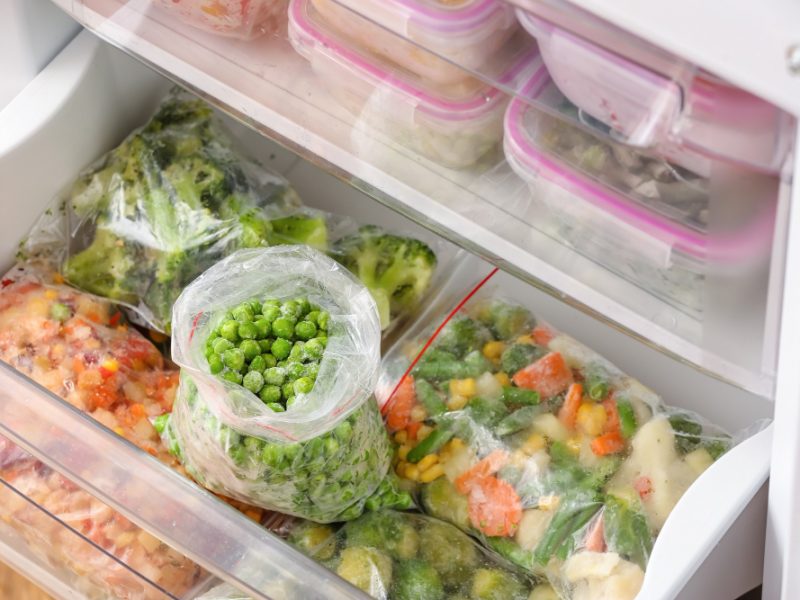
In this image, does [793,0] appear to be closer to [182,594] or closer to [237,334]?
[237,334]

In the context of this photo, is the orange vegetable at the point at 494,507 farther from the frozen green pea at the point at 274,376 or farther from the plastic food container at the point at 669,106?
the plastic food container at the point at 669,106

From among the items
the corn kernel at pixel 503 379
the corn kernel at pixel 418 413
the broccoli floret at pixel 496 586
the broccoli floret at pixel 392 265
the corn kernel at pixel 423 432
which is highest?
the broccoli floret at pixel 392 265

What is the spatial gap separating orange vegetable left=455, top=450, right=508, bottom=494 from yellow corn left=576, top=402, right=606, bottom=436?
89 mm

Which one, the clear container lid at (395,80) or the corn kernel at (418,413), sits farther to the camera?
the corn kernel at (418,413)

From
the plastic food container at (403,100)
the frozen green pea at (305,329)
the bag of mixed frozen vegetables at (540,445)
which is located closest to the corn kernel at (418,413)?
the bag of mixed frozen vegetables at (540,445)

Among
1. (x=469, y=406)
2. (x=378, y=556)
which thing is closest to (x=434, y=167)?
(x=469, y=406)

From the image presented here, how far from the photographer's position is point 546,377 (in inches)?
50.8

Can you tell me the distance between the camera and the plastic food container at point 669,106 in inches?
31.9

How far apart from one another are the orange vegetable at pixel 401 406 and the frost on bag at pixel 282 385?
69mm

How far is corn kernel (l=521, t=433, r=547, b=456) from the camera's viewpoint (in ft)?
4.09

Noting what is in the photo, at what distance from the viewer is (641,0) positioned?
0.75 metres

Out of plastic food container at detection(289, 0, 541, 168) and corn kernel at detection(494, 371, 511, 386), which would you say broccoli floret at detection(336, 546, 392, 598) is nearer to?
corn kernel at detection(494, 371, 511, 386)

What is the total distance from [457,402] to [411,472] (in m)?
0.09

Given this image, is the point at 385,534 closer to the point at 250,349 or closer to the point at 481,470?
the point at 481,470
